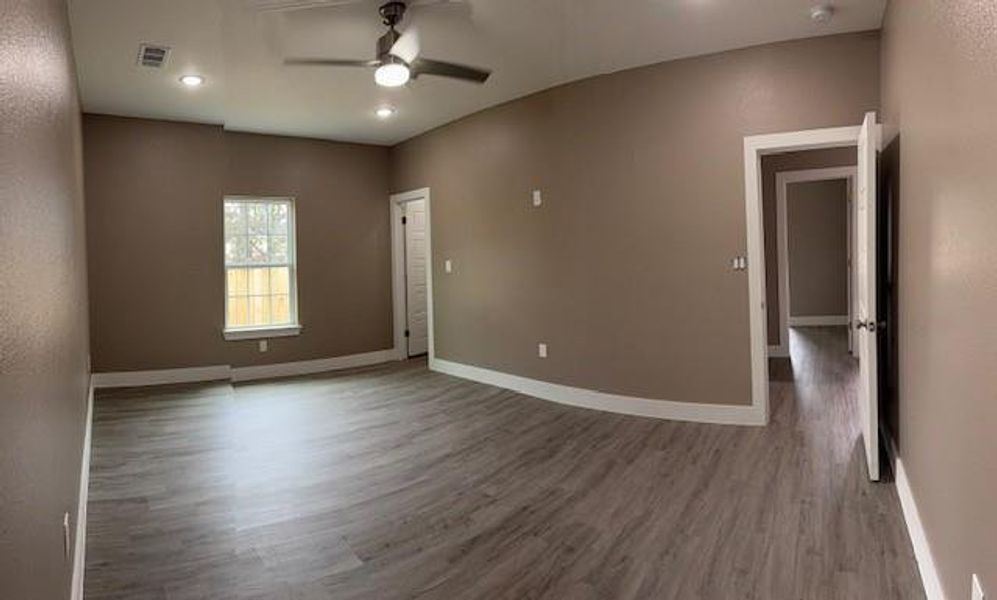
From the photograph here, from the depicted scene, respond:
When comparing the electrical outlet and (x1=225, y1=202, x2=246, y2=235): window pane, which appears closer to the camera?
the electrical outlet

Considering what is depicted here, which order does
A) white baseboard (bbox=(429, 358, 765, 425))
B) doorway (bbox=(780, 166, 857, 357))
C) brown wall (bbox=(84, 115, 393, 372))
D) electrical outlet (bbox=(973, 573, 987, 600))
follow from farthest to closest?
doorway (bbox=(780, 166, 857, 357)) → brown wall (bbox=(84, 115, 393, 372)) → white baseboard (bbox=(429, 358, 765, 425)) → electrical outlet (bbox=(973, 573, 987, 600))

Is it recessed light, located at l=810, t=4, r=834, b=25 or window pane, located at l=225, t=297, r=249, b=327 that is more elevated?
recessed light, located at l=810, t=4, r=834, b=25

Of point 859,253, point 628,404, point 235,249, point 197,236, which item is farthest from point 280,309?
point 859,253

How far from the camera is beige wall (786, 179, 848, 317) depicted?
32.3 ft

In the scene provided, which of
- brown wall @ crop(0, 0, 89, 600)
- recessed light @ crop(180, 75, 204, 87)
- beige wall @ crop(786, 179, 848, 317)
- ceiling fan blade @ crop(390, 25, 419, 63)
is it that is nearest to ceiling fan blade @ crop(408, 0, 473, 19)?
ceiling fan blade @ crop(390, 25, 419, 63)

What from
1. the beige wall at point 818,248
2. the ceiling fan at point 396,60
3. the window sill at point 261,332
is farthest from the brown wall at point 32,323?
the beige wall at point 818,248

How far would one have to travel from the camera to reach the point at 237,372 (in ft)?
21.3

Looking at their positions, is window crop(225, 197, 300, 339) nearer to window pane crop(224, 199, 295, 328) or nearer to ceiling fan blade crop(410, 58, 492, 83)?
window pane crop(224, 199, 295, 328)

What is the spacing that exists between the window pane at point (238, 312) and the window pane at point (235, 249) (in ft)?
1.40

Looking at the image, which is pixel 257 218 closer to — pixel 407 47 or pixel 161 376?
pixel 161 376

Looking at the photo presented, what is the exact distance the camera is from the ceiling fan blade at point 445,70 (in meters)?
3.45

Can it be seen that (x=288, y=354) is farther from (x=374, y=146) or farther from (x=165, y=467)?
(x=165, y=467)

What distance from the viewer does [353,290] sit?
286 inches

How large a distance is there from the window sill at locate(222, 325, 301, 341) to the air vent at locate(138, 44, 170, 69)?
2.95m
